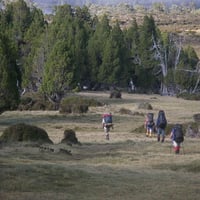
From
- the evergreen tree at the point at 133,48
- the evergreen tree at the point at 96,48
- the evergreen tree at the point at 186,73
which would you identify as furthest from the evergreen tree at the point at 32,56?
the evergreen tree at the point at 186,73

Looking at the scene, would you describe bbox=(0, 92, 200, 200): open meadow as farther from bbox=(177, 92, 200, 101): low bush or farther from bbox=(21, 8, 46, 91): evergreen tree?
bbox=(177, 92, 200, 101): low bush

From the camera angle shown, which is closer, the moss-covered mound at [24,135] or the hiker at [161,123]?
the moss-covered mound at [24,135]

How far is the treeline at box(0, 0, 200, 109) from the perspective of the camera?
66312mm

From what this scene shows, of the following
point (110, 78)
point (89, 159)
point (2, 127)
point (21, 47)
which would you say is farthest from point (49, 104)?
point (89, 159)

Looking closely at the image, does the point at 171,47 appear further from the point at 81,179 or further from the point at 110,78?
the point at 81,179

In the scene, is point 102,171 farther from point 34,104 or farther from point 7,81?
point 34,104

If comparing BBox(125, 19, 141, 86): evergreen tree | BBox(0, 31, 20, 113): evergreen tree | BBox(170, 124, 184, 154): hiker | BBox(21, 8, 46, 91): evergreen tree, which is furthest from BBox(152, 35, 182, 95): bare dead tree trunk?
BBox(170, 124, 184, 154): hiker

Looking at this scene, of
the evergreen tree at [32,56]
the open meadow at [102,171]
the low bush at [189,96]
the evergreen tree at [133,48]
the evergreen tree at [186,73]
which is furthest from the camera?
the evergreen tree at [133,48]

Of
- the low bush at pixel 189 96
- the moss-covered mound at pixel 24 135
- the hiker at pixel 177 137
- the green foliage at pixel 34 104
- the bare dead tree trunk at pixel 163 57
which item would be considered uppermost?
the bare dead tree trunk at pixel 163 57

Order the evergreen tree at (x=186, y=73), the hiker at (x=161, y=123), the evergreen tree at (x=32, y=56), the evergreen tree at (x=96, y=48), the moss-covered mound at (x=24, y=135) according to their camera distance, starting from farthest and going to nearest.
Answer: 1. the evergreen tree at (x=186, y=73)
2. the evergreen tree at (x=96, y=48)
3. the evergreen tree at (x=32, y=56)
4. the hiker at (x=161, y=123)
5. the moss-covered mound at (x=24, y=135)

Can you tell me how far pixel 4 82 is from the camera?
157ft

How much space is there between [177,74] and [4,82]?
164 ft

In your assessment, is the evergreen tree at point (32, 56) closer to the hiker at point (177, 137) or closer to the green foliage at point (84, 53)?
the green foliage at point (84, 53)

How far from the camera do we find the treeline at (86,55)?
218ft
